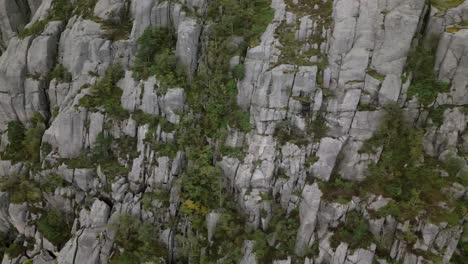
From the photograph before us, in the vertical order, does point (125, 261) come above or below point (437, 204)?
below

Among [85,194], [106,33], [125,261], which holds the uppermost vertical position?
[106,33]

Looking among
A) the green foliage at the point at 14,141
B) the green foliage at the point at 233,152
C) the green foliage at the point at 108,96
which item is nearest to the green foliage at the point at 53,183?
the green foliage at the point at 14,141

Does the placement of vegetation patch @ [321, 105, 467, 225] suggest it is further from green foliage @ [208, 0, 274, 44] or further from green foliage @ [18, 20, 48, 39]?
green foliage @ [18, 20, 48, 39]

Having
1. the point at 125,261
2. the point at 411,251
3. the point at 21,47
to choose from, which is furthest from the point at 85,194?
the point at 411,251

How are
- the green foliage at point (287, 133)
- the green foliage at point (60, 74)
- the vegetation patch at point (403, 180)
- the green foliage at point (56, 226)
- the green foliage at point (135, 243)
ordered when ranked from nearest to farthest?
the vegetation patch at point (403, 180) → the green foliage at point (287, 133) → the green foliage at point (135, 243) → the green foliage at point (56, 226) → the green foliage at point (60, 74)

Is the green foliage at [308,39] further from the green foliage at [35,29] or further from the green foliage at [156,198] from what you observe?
the green foliage at [35,29]

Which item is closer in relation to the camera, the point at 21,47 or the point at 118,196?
the point at 118,196

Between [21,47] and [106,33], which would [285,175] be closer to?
[106,33]
